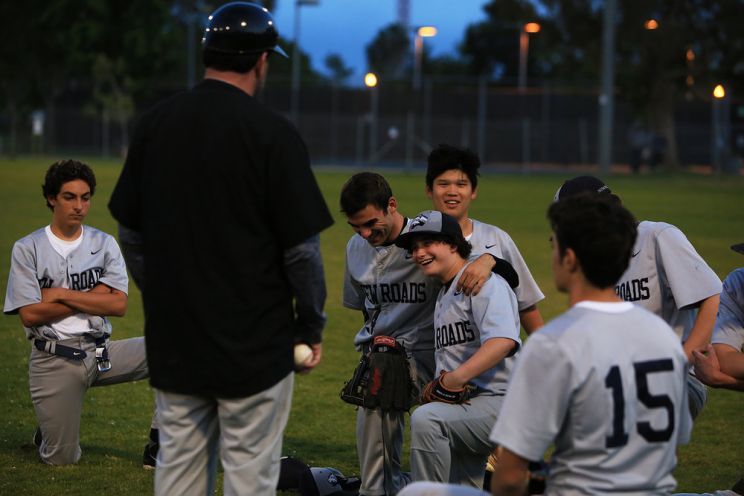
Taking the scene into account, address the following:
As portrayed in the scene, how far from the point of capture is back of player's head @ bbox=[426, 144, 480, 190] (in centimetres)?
626

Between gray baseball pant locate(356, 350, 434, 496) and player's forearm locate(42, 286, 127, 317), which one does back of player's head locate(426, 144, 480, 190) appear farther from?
player's forearm locate(42, 286, 127, 317)

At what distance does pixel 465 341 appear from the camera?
214 inches

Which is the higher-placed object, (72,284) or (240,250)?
(240,250)

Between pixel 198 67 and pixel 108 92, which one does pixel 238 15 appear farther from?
pixel 198 67

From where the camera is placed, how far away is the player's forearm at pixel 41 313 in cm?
676

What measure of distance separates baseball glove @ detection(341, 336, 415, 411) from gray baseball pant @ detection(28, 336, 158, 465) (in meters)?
1.58

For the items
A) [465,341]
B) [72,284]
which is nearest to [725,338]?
[465,341]

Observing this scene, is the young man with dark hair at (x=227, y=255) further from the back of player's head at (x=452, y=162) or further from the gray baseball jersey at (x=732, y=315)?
the gray baseball jersey at (x=732, y=315)

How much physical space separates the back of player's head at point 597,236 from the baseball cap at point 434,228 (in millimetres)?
1882

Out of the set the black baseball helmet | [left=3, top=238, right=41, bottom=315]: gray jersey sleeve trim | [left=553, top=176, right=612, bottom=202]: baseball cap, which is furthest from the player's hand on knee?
[left=3, top=238, right=41, bottom=315]: gray jersey sleeve trim

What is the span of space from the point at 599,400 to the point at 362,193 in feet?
8.08

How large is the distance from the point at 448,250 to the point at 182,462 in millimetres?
1921

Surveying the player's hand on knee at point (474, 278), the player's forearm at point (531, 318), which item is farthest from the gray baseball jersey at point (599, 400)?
the player's forearm at point (531, 318)

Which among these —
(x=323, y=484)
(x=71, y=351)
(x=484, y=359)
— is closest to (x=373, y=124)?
(x=71, y=351)
